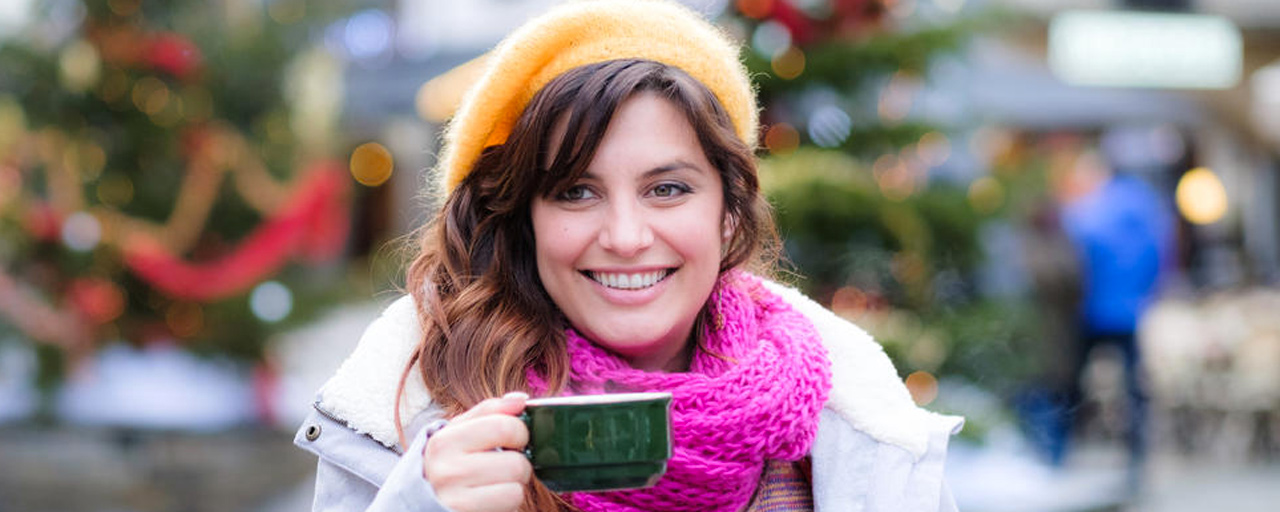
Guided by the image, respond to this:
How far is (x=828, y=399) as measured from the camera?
1931 mm

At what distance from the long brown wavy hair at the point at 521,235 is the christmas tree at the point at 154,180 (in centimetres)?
492

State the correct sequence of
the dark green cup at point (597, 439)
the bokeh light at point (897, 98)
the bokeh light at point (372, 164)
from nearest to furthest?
the dark green cup at point (597, 439) → the bokeh light at point (897, 98) → the bokeh light at point (372, 164)

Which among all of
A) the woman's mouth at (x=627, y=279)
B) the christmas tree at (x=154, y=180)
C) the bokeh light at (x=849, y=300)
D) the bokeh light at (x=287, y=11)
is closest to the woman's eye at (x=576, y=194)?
the woman's mouth at (x=627, y=279)

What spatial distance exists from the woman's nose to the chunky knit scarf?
191 mm

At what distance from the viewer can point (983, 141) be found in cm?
597

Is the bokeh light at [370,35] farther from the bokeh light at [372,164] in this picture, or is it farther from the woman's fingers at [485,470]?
A: the woman's fingers at [485,470]

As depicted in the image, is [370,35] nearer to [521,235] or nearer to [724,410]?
[521,235]

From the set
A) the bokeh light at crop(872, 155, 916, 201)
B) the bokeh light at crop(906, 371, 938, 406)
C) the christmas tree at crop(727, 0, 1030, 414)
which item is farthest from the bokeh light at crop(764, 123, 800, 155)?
the bokeh light at crop(906, 371, 938, 406)

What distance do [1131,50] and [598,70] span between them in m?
7.11

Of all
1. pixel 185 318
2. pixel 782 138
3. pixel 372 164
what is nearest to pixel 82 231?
pixel 185 318

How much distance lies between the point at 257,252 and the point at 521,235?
511 cm

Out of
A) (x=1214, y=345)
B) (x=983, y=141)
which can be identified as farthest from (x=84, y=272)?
(x=1214, y=345)

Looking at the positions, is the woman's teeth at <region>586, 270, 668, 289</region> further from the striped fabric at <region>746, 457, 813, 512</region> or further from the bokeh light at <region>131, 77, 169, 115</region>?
the bokeh light at <region>131, 77, 169, 115</region>

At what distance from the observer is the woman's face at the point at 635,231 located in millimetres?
1750
